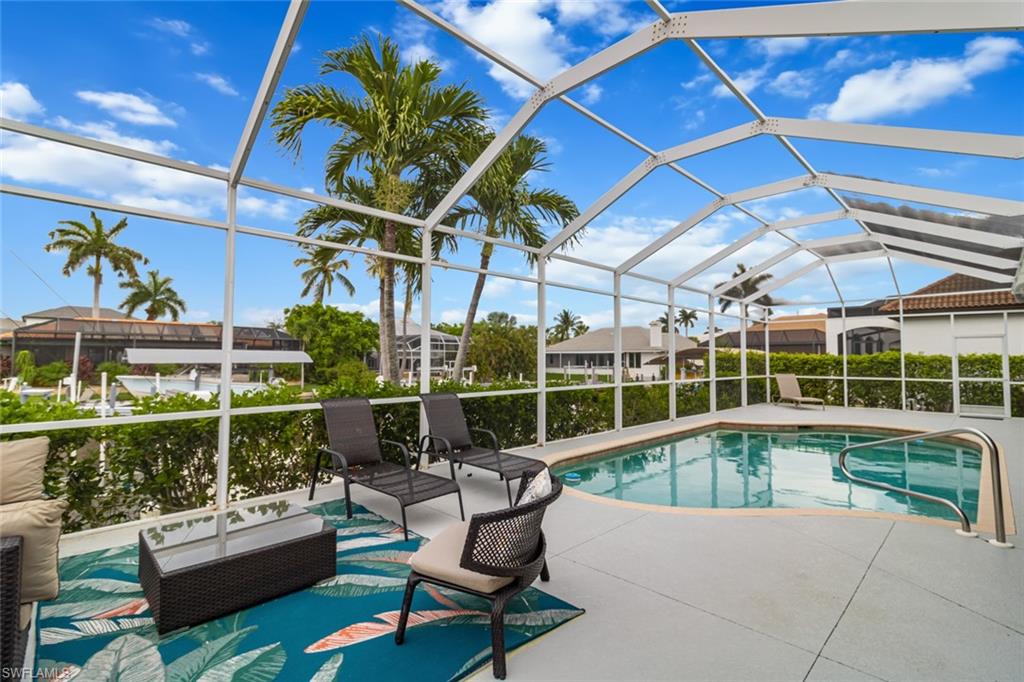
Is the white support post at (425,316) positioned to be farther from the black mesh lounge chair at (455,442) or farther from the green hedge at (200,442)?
the black mesh lounge chair at (455,442)

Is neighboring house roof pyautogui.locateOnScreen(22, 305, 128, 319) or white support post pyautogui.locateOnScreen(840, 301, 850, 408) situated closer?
neighboring house roof pyautogui.locateOnScreen(22, 305, 128, 319)

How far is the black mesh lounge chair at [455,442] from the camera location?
5383 millimetres

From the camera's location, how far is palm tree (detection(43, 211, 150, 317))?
4020 mm

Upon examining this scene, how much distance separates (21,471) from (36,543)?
3.47 ft

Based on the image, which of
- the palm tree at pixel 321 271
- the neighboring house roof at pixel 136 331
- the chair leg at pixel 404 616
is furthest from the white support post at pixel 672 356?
the chair leg at pixel 404 616

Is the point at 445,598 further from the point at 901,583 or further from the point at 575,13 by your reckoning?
the point at 575,13

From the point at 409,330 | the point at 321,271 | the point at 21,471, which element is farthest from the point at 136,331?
the point at 409,330

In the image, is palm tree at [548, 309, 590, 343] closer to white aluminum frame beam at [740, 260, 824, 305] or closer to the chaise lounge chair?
the chaise lounge chair

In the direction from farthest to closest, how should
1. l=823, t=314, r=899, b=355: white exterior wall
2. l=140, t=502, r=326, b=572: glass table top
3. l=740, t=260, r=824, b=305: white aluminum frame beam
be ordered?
l=823, t=314, r=899, b=355: white exterior wall, l=740, t=260, r=824, b=305: white aluminum frame beam, l=140, t=502, r=326, b=572: glass table top

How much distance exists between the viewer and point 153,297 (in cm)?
448

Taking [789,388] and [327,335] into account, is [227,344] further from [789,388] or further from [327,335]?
[789,388]

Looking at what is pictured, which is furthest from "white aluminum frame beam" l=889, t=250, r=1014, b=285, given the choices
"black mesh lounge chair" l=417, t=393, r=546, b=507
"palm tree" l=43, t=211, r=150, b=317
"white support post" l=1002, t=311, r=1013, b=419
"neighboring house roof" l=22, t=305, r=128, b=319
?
"neighboring house roof" l=22, t=305, r=128, b=319

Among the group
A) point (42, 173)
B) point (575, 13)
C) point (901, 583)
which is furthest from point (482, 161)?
point (901, 583)

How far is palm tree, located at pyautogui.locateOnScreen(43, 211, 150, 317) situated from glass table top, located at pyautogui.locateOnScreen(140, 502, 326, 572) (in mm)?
2229
